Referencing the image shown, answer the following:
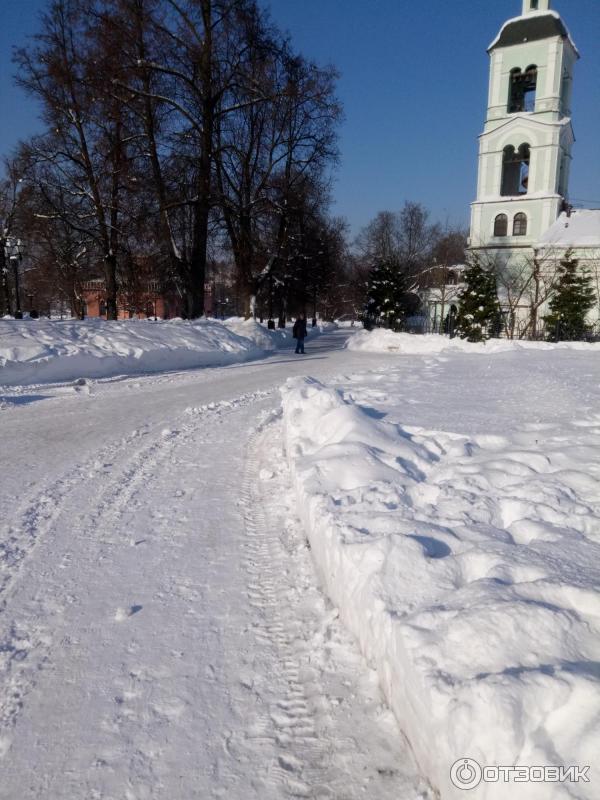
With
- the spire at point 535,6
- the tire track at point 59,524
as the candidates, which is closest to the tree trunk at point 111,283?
the tire track at point 59,524

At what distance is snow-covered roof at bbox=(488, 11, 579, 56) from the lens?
33281mm

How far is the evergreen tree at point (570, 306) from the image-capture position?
25.6 meters

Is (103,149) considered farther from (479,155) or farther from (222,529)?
(479,155)

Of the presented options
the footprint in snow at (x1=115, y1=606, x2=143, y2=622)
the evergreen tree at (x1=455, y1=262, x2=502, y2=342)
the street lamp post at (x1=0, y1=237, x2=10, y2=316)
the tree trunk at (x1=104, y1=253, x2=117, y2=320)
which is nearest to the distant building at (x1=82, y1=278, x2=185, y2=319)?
the tree trunk at (x1=104, y1=253, x2=117, y2=320)

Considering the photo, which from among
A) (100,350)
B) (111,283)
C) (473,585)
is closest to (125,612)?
(473,585)

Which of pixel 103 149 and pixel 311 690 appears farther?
pixel 103 149

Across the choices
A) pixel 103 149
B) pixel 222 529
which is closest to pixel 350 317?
pixel 103 149

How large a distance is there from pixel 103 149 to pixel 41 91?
2.83 metres

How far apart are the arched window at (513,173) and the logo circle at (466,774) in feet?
143

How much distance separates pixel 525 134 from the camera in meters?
36.0

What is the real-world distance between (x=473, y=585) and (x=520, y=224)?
140ft

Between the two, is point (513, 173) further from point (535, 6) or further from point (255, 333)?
point (255, 333)

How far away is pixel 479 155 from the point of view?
3831 cm

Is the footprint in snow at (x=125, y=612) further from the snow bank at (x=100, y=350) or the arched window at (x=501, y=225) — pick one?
the arched window at (x=501, y=225)
